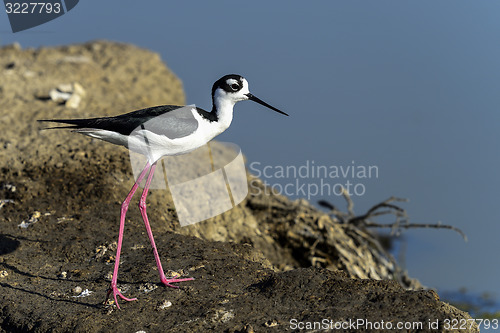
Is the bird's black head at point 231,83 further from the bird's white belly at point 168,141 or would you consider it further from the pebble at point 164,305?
the pebble at point 164,305

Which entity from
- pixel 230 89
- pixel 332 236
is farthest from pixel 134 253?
pixel 332 236

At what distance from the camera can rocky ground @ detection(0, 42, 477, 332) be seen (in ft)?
14.0

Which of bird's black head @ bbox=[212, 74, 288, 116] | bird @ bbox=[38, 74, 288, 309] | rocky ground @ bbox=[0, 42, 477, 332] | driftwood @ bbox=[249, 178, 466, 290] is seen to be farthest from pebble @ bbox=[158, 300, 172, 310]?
driftwood @ bbox=[249, 178, 466, 290]

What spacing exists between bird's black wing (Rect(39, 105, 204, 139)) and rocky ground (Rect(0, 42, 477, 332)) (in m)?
1.12

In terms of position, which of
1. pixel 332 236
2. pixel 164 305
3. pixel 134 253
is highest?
pixel 164 305

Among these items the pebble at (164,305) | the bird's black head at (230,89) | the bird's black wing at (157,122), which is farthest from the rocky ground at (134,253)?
the bird's black head at (230,89)

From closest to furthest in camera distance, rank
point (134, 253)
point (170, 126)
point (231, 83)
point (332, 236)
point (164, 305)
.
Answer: point (164, 305)
point (170, 126)
point (231, 83)
point (134, 253)
point (332, 236)

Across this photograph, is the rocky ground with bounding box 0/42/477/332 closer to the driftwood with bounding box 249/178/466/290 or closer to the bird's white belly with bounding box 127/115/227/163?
the driftwood with bounding box 249/178/466/290

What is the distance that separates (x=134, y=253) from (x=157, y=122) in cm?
124

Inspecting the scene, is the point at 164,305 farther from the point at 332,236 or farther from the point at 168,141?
the point at 332,236

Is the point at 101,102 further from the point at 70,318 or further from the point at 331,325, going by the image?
the point at 331,325

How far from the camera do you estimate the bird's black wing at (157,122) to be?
16.4 ft

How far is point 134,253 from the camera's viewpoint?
5445 mm

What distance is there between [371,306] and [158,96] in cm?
731
